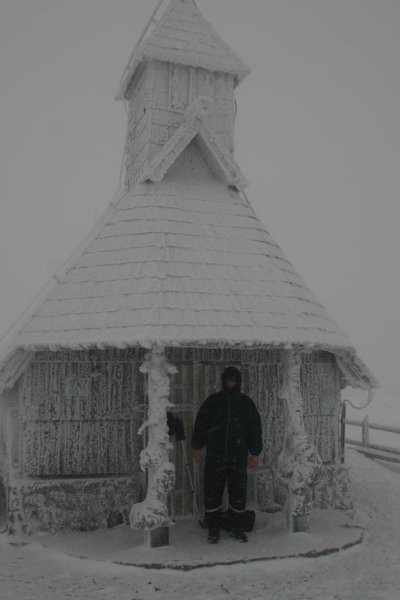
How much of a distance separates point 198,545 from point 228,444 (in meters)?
1.13

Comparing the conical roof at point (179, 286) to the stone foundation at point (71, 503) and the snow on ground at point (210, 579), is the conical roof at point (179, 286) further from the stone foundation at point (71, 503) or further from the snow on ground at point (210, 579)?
the snow on ground at point (210, 579)

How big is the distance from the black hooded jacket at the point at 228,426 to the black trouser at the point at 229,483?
0.27 ft

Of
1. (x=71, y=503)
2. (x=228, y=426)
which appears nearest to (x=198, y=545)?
(x=228, y=426)

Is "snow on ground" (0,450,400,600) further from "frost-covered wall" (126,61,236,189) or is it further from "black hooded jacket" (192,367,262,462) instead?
"frost-covered wall" (126,61,236,189)

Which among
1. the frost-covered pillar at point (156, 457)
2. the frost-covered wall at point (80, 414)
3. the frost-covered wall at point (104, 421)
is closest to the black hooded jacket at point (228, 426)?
the frost-covered pillar at point (156, 457)

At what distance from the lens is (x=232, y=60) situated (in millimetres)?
9812

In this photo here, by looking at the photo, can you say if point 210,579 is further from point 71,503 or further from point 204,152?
point 204,152

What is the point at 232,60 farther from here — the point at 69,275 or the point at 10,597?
the point at 10,597

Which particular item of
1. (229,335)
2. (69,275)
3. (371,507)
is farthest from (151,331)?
(371,507)

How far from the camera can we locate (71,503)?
22.9 feet

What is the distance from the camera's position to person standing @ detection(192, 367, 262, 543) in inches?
260

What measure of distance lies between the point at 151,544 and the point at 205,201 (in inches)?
182

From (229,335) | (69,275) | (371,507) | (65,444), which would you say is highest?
(69,275)

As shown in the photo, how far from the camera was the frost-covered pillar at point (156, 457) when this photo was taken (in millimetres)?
6074
